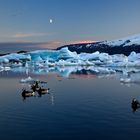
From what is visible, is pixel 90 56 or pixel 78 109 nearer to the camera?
pixel 78 109

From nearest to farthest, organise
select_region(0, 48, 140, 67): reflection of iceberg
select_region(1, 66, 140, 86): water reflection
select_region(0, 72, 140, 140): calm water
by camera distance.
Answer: select_region(0, 72, 140, 140): calm water
select_region(1, 66, 140, 86): water reflection
select_region(0, 48, 140, 67): reflection of iceberg

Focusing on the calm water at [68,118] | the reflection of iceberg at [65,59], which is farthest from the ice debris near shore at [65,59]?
the calm water at [68,118]

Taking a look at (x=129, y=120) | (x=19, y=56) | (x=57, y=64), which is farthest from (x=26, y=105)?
(x=19, y=56)

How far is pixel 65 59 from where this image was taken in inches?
6590

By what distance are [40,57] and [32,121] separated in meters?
141

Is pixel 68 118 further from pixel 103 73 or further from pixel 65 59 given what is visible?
pixel 65 59

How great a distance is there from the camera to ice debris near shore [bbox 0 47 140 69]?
150250mm

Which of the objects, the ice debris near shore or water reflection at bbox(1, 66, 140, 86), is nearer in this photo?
water reflection at bbox(1, 66, 140, 86)

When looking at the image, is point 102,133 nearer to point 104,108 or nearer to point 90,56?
point 104,108

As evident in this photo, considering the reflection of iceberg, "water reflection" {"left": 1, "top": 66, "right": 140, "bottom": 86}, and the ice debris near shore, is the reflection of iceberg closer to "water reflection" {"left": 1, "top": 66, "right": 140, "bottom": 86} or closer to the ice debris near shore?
the ice debris near shore

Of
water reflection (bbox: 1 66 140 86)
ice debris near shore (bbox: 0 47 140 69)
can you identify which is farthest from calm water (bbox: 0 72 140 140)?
ice debris near shore (bbox: 0 47 140 69)

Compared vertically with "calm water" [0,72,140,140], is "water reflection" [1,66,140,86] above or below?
below

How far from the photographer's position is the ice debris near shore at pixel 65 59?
15025 cm

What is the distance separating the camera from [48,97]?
40000 mm
